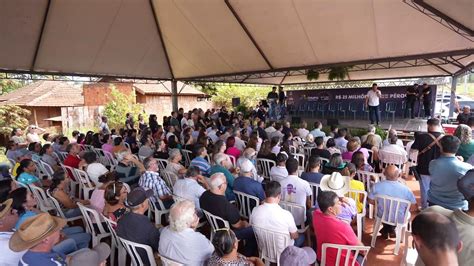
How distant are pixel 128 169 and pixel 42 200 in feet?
3.90

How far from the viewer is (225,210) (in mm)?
2762

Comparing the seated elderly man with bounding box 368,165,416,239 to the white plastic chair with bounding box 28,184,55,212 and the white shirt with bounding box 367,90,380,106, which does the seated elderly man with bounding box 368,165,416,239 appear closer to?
the white plastic chair with bounding box 28,184,55,212

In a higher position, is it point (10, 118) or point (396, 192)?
point (10, 118)

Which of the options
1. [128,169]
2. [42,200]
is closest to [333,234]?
[128,169]

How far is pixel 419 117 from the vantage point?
10.7m

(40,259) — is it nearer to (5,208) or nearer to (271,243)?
(5,208)

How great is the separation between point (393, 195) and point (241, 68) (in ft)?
28.8

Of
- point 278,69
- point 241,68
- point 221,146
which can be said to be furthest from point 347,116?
point 221,146

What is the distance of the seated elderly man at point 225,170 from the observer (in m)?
3.68

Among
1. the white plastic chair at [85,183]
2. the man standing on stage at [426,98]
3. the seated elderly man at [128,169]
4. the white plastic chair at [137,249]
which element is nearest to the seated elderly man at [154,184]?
the seated elderly man at [128,169]

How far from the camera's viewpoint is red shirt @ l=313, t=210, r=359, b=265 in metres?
2.14

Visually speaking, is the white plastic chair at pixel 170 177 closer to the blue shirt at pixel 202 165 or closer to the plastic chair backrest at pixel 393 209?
the blue shirt at pixel 202 165

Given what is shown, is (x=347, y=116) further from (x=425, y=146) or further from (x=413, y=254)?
(x=413, y=254)

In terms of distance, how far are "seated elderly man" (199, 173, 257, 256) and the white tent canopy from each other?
5.38 metres
